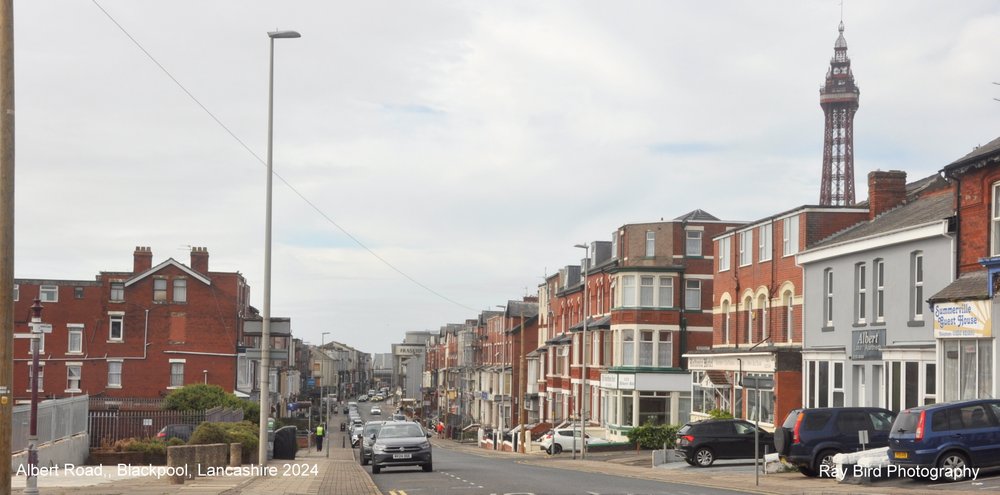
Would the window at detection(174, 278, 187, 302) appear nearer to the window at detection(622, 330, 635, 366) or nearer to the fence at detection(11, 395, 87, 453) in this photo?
the window at detection(622, 330, 635, 366)

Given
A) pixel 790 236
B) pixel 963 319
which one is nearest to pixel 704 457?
pixel 790 236

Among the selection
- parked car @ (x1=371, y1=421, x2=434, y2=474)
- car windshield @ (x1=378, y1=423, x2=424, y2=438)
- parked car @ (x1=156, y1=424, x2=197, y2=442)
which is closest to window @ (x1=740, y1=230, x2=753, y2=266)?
car windshield @ (x1=378, y1=423, x2=424, y2=438)

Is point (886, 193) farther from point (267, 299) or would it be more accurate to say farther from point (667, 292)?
point (267, 299)

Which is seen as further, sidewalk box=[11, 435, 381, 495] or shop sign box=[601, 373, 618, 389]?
shop sign box=[601, 373, 618, 389]

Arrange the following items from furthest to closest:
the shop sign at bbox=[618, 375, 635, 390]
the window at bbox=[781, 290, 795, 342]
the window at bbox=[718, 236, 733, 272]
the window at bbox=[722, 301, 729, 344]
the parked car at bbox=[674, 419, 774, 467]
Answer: the shop sign at bbox=[618, 375, 635, 390]
the window at bbox=[718, 236, 733, 272]
the window at bbox=[722, 301, 729, 344]
the window at bbox=[781, 290, 795, 342]
the parked car at bbox=[674, 419, 774, 467]

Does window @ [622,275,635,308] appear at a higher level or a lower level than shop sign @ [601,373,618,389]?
higher

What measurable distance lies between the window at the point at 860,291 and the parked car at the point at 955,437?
12384 millimetres

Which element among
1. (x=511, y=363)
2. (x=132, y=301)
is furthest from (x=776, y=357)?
(x=511, y=363)

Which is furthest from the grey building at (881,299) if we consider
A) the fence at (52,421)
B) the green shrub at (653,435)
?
the fence at (52,421)

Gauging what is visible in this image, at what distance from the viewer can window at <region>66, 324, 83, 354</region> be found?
70.4 metres

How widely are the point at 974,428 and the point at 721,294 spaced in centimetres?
2744

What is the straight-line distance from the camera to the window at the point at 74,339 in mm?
70375

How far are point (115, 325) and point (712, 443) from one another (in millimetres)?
46907

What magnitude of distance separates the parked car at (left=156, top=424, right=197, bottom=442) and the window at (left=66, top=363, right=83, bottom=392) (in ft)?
121
